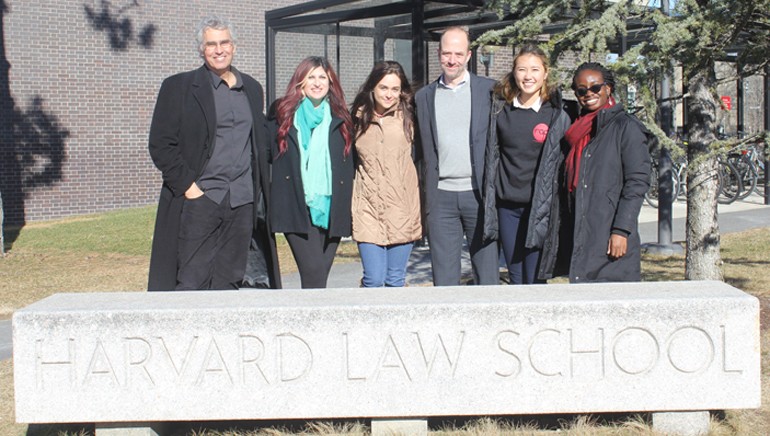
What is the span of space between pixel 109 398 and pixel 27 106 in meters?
12.5

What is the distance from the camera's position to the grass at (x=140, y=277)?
4367 millimetres

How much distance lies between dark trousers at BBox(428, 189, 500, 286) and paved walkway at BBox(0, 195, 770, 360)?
293 cm

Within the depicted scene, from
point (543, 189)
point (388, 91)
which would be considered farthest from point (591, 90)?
point (388, 91)

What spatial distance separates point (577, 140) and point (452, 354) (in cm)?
132

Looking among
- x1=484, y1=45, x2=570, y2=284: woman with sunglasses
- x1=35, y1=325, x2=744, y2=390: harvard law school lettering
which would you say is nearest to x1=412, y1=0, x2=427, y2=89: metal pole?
x1=484, y1=45, x2=570, y2=284: woman with sunglasses

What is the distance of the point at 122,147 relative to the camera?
16375mm

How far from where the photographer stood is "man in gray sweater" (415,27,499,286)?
4.98 meters

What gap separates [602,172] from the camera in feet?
15.4

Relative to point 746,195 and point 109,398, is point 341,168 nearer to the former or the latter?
point 109,398

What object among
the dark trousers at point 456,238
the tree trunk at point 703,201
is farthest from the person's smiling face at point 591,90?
the tree trunk at point 703,201

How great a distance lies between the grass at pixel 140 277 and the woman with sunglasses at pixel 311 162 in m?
1.12

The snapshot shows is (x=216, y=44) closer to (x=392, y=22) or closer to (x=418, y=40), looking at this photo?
(x=418, y=40)

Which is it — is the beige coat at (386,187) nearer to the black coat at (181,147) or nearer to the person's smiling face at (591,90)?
the black coat at (181,147)

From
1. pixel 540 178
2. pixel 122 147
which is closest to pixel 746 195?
pixel 122 147
